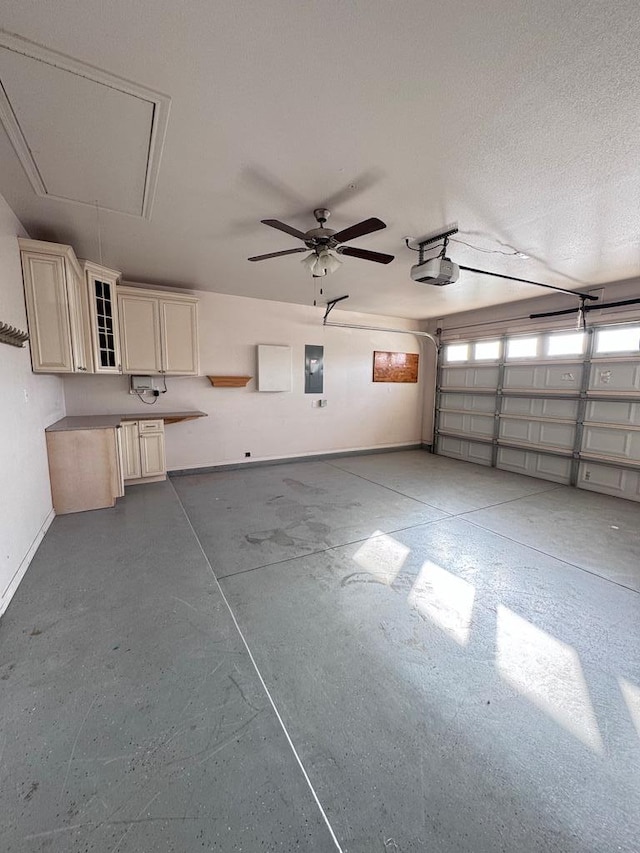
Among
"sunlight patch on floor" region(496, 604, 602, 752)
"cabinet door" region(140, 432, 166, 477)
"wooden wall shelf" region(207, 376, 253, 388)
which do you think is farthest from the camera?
"wooden wall shelf" region(207, 376, 253, 388)

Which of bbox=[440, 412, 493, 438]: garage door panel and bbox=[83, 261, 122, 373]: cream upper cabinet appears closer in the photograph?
bbox=[83, 261, 122, 373]: cream upper cabinet

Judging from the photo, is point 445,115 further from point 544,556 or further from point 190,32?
point 544,556

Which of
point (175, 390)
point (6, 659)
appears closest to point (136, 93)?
point (6, 659)

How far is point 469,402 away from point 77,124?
21.5ft

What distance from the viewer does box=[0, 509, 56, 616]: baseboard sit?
2.14 m

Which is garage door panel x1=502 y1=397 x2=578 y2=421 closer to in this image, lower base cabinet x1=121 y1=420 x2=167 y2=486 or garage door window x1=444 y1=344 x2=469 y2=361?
garage door window x1=444 y1=344 x2=469 y2=361

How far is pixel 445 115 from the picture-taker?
1749mm

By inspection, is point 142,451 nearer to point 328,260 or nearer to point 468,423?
point 328,260

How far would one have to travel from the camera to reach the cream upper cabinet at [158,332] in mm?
4383

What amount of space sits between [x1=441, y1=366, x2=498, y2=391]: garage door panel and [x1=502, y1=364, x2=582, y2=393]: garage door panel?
0.85 ft

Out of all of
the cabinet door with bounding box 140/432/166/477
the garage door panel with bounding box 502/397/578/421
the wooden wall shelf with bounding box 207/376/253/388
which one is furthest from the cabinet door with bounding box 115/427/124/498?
the garage door panel with bounding box 502/397/578/421

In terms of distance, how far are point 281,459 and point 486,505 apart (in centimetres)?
344

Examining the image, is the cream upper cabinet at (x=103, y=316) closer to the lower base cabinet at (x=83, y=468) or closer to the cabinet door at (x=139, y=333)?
the cabinet door at (x=139, y=333)

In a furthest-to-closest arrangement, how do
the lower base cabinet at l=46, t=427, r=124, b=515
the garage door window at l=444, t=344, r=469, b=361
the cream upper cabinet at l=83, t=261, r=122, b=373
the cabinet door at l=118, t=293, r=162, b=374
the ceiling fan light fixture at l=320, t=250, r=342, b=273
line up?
the garage door window at l=444, t=344, r=469, b=361, the cabinet door at l=118, t=293, r=162, b=374, the cream upper cabinet at l=83, t=261, r=122, b=373, the lower base cabinet at l=46, t=427, r=124, b=515, the ceiling fan light fixture at l=320, t=250, r=342, b=273
